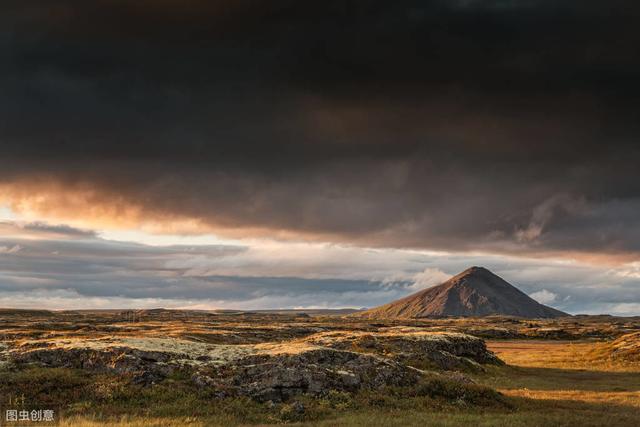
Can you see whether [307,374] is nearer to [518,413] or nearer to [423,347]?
[518,413]

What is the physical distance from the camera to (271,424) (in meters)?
26.5

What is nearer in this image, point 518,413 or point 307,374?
point 518,413

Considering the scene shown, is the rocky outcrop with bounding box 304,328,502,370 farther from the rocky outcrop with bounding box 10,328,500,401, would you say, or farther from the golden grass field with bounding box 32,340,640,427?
the rocky outcrop with bounding box 10,328,500,401

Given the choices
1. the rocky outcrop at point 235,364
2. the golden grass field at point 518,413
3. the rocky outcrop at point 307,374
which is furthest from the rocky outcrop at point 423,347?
the rocky outcrop at point 235,364

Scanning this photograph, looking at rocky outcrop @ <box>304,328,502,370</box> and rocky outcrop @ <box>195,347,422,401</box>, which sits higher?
rocky outcrop @ <box>195,347,422,401</box>

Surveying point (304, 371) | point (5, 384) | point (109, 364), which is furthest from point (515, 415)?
point (5, 384)

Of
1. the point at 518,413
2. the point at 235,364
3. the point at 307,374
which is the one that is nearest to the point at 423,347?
the point at 518,413

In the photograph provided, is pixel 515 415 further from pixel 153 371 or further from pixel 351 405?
pixel 153 371

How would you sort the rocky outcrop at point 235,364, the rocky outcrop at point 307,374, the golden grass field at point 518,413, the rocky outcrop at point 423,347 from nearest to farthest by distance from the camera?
the golden grass field at point 518,413
the rocky outcrop at point 307,374
the rocky outcrop at point 235,364
the rocky outcrop at point 423,347

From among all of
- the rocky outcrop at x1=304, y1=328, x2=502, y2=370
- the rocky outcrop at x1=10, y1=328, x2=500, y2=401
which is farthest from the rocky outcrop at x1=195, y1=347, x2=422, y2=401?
the rocky outcrop at x1=304, y1=328, x2=502, y2=370

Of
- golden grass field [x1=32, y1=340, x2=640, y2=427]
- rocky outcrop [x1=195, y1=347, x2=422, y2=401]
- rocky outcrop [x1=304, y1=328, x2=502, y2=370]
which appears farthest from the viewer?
rocky outcrop [x1=304, y1=328, x2=502, y2=370]

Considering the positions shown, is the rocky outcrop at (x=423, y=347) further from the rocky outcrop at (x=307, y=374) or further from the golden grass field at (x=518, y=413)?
the rocky outcrop at (x=307, y=374)

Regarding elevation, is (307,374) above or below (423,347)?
above

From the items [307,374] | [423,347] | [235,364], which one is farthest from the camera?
[423,347]
